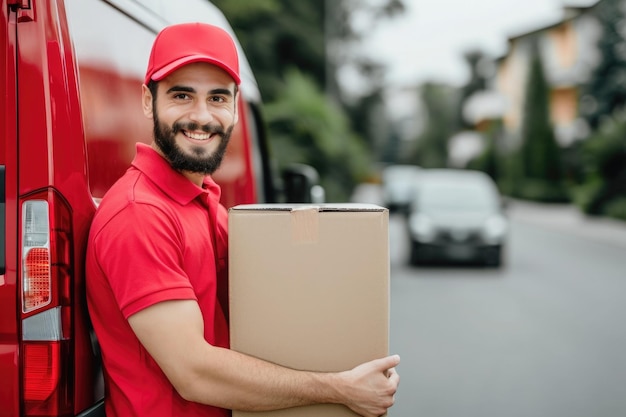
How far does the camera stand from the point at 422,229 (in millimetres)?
13211

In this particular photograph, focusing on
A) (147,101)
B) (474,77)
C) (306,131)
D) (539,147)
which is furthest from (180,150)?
(474,77)

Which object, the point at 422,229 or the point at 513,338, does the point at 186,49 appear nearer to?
the point at 513,338

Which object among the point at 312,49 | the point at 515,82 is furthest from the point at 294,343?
the point at 515,82

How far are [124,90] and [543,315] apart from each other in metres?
7.31

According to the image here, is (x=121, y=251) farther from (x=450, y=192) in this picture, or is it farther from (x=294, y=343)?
(x=450, y=192)

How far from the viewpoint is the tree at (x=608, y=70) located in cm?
3281

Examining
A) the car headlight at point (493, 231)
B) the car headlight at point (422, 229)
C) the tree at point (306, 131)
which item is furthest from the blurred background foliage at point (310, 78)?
the car headlight at point (493, 231)

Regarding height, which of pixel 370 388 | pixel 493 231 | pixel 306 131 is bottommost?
pixel 370 388

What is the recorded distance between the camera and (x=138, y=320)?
1.77 meters

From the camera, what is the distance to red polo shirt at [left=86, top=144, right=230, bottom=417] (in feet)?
5.81

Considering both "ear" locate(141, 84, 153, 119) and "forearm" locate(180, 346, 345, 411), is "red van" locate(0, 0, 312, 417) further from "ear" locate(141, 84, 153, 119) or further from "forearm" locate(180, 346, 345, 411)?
"forearm" locate(180, 346, 345, 411)

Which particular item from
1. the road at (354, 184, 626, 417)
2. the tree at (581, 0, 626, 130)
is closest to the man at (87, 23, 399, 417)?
the road at (354, 184, 626, 417)

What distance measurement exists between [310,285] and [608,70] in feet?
115

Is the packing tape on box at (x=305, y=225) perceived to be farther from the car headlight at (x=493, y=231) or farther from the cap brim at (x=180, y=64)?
the car headlight at (x=493, y=231)
